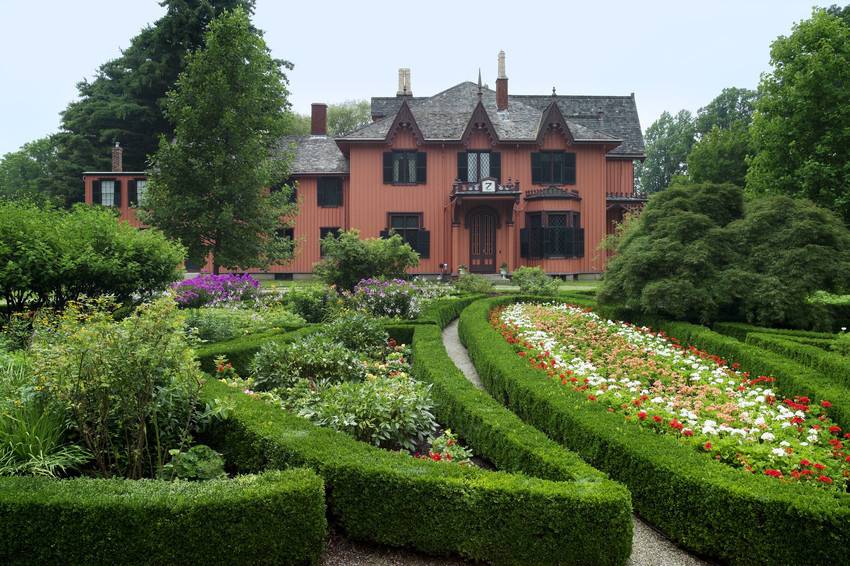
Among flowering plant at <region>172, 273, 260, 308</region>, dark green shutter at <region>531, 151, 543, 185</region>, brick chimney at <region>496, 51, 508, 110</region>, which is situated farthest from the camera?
brick chimney at <region>496, 51, 508, 110</region>

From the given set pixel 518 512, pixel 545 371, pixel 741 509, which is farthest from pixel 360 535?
pixel 545 371

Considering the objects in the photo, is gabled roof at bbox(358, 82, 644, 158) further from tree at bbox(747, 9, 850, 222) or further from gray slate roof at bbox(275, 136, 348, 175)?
tree at bbox(747, 9, 850, 222)

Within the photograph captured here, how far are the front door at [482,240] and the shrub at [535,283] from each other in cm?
541

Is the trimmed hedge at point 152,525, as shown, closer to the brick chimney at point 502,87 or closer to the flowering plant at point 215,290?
the flowering plant at point 215,290

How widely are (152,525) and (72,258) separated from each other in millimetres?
8729

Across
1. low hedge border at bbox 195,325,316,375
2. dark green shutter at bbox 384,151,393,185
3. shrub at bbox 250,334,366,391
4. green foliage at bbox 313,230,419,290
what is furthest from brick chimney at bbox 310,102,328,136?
shrub at bbox 250,334,366,391

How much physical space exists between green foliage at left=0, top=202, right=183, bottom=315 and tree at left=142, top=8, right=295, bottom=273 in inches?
349

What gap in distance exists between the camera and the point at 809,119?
22562 millimetres

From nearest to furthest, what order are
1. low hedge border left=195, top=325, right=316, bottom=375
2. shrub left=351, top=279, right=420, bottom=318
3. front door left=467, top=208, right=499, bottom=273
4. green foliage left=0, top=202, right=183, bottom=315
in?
1. low hedge border left=195, top=325, right=316, bottom=375
2. green foliage left=0, top=202, right=183, bottom=315
3. shrub left=351, top=279, right=420, bottom=318
4. front door left=467, top=208, right=499, bottom=273

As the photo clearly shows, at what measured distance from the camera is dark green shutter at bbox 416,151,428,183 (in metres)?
29.6

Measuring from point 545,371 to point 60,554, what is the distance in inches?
233

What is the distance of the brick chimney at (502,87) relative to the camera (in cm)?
3100

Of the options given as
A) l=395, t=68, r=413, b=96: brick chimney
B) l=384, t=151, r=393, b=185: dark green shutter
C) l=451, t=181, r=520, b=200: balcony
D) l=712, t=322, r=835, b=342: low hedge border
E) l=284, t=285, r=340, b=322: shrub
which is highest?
l=395, t=68, r=413, b=96: brick chimney

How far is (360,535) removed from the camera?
492 centimetres
